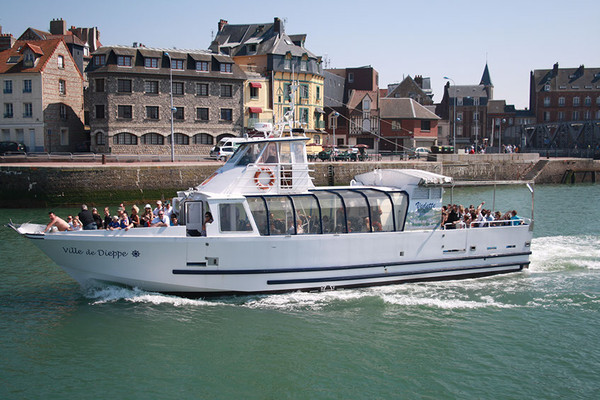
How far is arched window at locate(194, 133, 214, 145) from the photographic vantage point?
5547 cm

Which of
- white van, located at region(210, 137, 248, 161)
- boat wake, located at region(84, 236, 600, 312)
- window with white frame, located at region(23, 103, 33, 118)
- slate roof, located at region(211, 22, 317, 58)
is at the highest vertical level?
slate roof, located at region(211, 22, 317, 58)

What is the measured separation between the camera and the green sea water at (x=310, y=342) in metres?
12.5

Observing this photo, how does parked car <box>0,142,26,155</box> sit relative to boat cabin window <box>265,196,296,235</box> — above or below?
above

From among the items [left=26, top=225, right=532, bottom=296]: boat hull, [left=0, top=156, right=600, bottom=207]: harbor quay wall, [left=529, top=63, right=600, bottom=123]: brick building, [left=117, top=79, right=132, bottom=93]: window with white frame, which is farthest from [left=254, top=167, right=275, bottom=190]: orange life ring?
[left=529, top=63, right=600, bottom=123]: brick building

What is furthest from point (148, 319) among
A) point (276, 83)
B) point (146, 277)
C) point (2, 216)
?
point (276, 83)

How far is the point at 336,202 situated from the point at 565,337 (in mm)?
7890

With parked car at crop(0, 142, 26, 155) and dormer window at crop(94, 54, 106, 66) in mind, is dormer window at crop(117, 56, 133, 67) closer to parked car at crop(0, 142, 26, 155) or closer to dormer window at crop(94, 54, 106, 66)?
dormer window at crop(94, 54, 106, 66)

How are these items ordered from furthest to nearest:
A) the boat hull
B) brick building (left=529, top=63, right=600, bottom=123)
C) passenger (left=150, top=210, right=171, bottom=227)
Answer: brick building (left=529, top=63, right=600, bottom=123) → passenger (left=150, top=210, right=171, bottom=227) → the boat hull

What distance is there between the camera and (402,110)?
3004 inches

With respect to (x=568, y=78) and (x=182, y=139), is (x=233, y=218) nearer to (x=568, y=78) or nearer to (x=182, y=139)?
(x=182, y=139)

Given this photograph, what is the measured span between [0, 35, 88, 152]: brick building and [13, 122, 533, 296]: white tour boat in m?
38.6

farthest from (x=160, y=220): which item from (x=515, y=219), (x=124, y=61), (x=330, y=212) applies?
(x=124, y=61)

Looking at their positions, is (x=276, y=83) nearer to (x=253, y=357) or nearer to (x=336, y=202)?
(x=336, y=202)

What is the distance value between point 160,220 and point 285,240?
13.3 ft
